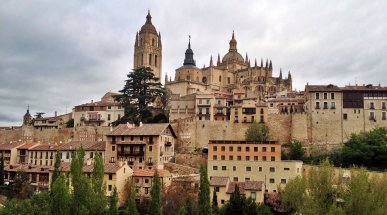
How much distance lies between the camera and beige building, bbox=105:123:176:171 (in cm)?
5488

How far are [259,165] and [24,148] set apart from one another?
110ft

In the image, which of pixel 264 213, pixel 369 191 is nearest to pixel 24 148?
pixel 264 213

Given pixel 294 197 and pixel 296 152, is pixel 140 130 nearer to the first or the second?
pixel 296 152

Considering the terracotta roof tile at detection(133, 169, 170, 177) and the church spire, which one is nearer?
the terracotta roof tile at detection(133, 169, 170, 177)

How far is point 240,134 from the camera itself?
63406 millimetres

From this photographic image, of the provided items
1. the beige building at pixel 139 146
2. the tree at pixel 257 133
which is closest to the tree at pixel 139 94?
the beige building at pixel 139 146

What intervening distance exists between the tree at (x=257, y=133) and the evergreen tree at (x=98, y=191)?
24.5 metres

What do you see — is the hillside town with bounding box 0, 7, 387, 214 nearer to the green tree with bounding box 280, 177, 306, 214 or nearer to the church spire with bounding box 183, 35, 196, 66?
the green tree with bounding box 280, 177, 306, 214

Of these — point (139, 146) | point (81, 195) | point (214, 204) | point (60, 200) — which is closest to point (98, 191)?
point (81, 195)

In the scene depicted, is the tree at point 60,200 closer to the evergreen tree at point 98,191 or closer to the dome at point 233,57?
the evergreen tree at point 98,191

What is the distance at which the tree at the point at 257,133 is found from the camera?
58.4m

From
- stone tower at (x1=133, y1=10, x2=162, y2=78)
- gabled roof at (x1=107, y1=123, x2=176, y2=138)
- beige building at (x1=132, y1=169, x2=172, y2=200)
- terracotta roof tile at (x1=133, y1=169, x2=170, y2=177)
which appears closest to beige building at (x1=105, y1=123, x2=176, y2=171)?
gabled roof at (x1=107, y1=123, x2=176, y2=138)

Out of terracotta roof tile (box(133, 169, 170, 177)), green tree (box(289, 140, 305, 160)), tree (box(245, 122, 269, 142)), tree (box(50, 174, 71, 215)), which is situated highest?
tree (box(245, 122, 269, 142))

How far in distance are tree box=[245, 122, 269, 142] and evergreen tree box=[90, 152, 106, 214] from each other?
2449cm
